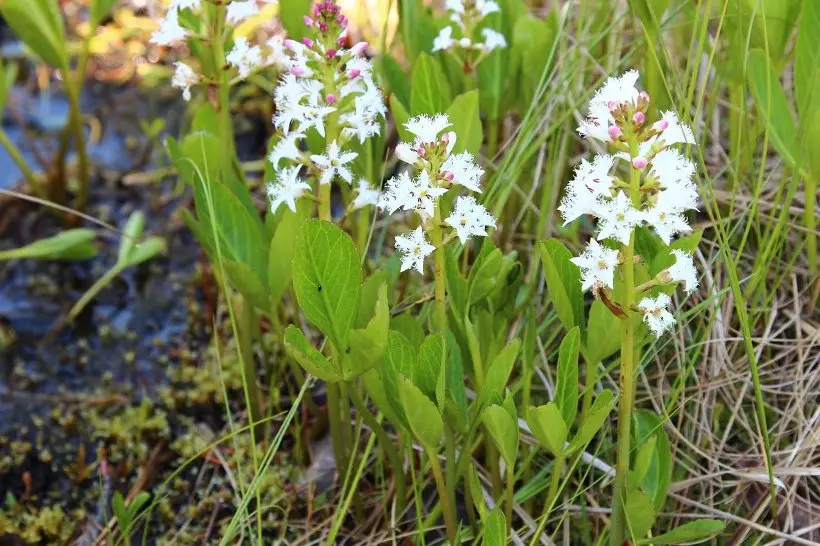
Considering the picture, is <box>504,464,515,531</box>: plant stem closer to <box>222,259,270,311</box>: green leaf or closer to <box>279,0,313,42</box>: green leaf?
<box>222,259,270,311</box>: green leaf

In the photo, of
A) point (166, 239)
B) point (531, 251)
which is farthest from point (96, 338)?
point (531, 251)

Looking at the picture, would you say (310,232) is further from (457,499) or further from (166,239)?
(166,239)

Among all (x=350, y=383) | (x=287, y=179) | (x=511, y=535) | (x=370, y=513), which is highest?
(x=287, y=179)

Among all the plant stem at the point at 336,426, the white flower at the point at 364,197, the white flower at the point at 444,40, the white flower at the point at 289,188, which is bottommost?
the plant stem at the point at 336,426

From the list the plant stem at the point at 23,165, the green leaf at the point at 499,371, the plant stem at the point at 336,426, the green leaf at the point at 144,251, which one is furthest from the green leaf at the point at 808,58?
the plant stem at the point at 23,165

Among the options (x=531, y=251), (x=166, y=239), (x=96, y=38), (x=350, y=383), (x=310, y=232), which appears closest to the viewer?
(x=310, y=232)

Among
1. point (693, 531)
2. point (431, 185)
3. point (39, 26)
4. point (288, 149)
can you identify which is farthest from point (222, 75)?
point (693, 531)

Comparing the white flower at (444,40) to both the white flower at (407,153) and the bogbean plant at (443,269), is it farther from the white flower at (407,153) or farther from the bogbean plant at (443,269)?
the white flower at (407,153)
